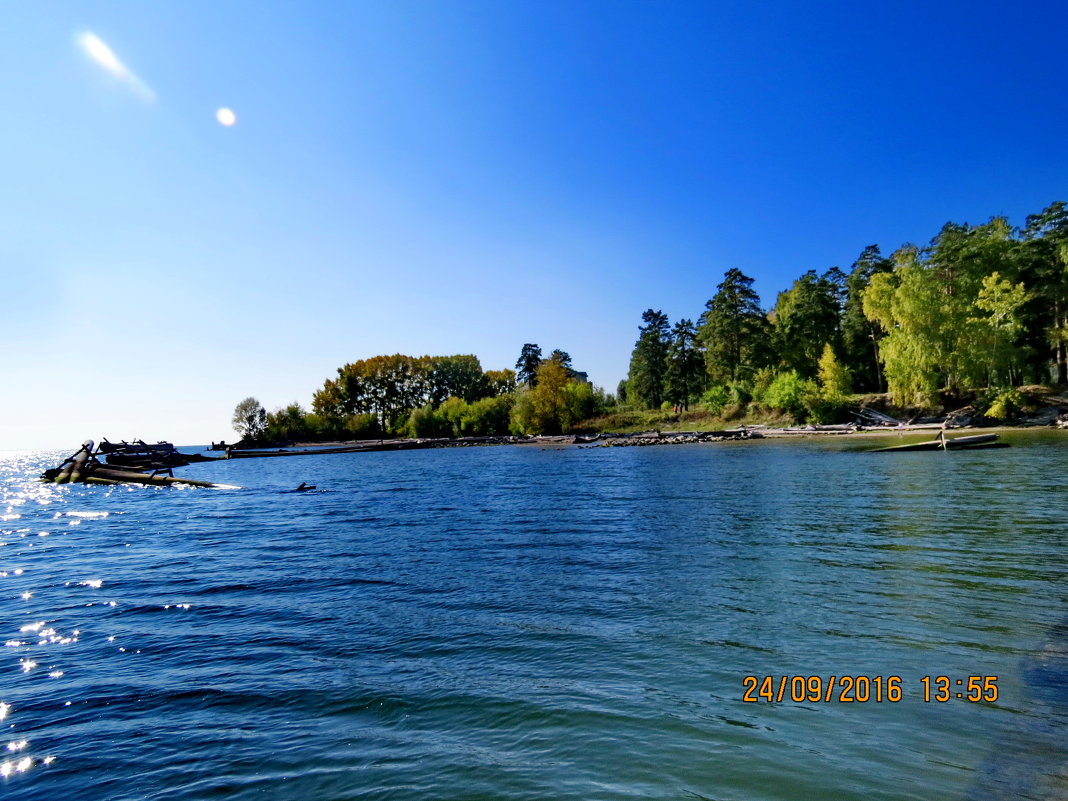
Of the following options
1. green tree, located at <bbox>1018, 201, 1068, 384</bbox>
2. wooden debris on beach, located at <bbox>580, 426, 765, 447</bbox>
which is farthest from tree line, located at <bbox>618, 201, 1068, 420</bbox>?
wooden debris on beach, located at <bbox>580, 426, 765, 447</bbox>

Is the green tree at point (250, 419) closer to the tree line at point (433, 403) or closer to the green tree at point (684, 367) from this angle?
the tree line at point (433, 403)

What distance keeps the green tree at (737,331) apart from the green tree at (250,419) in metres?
108

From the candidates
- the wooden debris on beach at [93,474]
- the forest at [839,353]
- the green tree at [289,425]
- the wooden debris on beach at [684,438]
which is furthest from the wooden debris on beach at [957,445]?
the green tree at [289,425]

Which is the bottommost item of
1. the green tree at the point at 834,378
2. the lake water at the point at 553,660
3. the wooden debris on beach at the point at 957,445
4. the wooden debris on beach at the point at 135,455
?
the lake water at the point at 553,660

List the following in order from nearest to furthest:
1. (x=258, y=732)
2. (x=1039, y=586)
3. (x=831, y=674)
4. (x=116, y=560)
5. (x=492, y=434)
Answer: (x=258, y=732) < (x=831, y=674) < (x=1039, y=586) < (x=116, y=560) < (x=492, y=434)

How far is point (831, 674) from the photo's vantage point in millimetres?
6930

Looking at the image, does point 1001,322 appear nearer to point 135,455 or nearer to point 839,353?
point 839,353

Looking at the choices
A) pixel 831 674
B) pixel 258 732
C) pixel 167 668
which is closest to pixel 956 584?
pixel 831 674

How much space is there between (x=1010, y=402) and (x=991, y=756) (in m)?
73.2

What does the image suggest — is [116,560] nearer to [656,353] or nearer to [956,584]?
[956,584]

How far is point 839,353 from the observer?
280 feet

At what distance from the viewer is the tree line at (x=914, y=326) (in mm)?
63031
